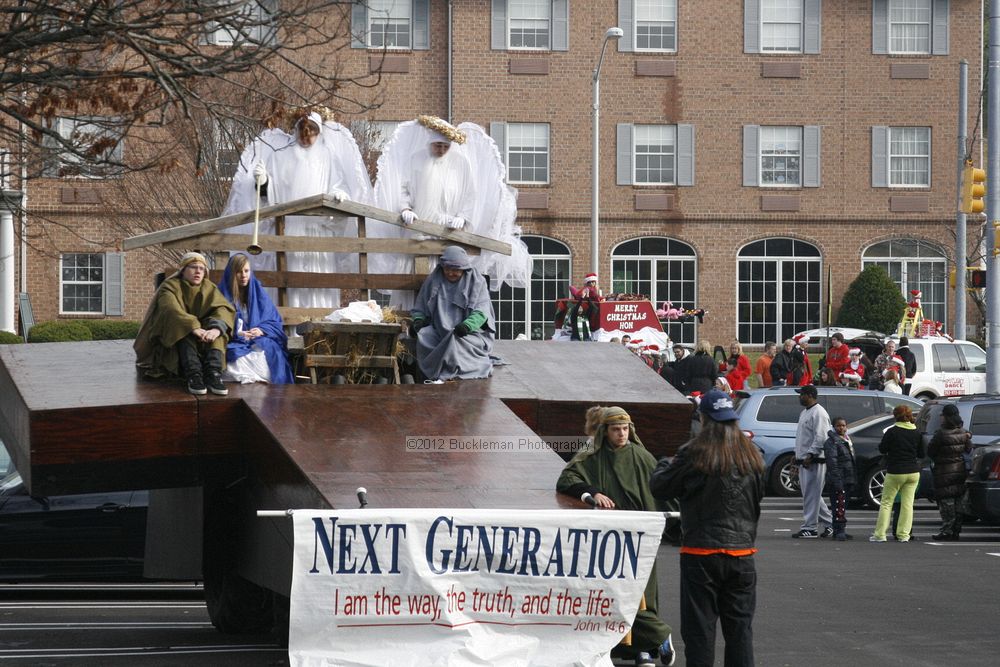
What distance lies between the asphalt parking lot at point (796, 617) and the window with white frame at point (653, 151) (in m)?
24.0

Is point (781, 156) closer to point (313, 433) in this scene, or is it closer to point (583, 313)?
point (583, 313)

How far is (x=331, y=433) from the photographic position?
868cm

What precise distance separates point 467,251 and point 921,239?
3195 cm

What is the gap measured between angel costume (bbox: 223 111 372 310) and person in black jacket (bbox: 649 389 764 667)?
5.04 m

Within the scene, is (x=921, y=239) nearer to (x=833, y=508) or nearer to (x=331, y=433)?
(x=833, y=508)

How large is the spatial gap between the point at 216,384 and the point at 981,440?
13.9 meters

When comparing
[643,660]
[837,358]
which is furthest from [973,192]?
[643,660]

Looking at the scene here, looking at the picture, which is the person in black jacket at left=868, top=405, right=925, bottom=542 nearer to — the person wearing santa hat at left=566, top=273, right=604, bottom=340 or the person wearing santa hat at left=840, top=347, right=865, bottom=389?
the person wearing santa hat at left=566, top=273, right=604, bottom=340

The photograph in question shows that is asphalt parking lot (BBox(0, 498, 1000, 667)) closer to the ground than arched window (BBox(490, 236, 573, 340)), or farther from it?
closer to the ground

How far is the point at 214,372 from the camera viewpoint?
9.55 m

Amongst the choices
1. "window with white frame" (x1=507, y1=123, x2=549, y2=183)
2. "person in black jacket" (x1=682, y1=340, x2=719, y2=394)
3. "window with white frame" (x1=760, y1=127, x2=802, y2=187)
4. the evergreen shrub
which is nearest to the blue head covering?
"person in black jacket" (x1=682, y1=340, x2=719, y2=394)

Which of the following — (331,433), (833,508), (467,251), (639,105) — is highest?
(639,105)

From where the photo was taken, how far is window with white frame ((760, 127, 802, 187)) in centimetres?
4125

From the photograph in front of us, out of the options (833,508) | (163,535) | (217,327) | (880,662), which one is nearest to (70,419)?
(217,327)
